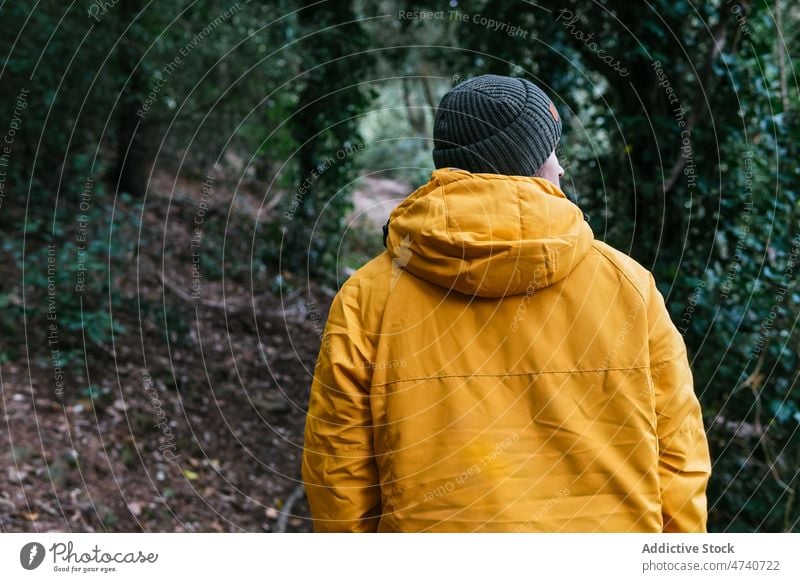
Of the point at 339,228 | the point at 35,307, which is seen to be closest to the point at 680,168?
the point at 35,307

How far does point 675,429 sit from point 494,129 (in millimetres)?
723

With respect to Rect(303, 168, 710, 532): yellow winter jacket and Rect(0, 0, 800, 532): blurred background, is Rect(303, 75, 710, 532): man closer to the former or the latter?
Rect(303, 168, 710, 532): yellow winter jacket

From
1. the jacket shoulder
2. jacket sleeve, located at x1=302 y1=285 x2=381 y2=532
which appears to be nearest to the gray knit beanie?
the jacket shoulder

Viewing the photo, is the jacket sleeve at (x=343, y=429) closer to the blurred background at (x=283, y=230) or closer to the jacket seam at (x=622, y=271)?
the jacket seam at (x=622, y=271)

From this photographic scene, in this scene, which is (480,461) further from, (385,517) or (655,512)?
(655,512)

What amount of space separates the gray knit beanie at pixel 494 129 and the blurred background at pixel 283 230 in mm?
1629

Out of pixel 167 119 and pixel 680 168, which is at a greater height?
pixel 167 119

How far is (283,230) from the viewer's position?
7961 mm

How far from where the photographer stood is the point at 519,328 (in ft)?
4.72

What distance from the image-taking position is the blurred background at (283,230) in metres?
3.59

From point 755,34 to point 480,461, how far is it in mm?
3167

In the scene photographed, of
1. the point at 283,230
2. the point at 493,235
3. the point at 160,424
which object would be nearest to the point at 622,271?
the point at 493,235

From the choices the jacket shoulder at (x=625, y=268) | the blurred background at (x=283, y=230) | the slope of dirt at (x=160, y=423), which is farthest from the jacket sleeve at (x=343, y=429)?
the slope of dirt at (x=160, y=423)

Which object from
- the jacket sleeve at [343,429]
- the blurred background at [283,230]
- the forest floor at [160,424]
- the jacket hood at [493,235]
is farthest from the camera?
the forest floor at [160,424]
